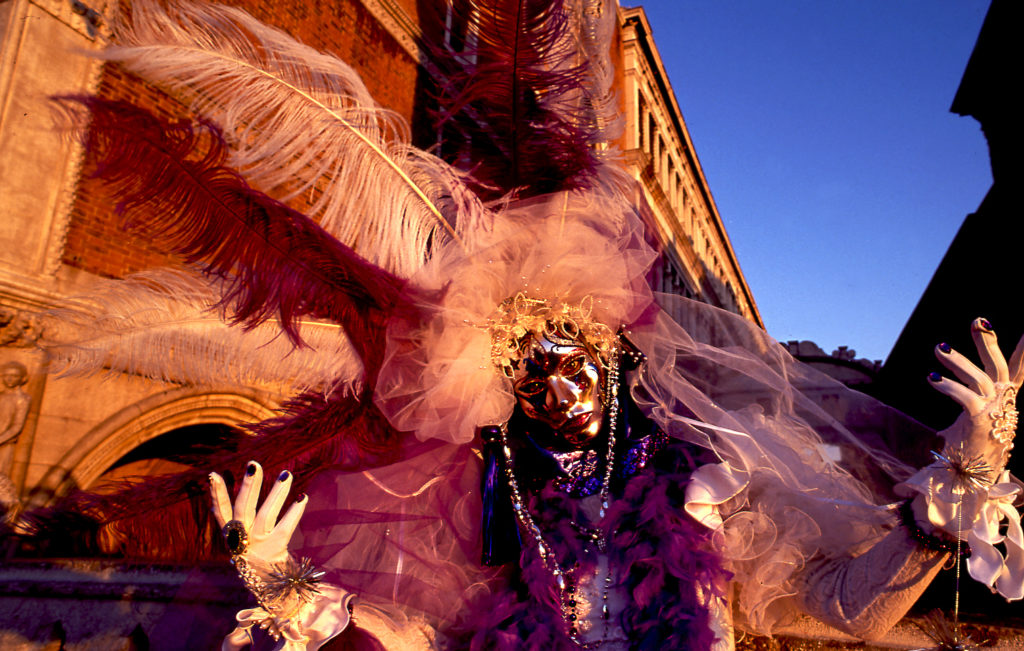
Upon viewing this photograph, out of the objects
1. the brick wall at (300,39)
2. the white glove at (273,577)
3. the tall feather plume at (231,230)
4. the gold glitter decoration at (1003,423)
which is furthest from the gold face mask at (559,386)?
the brick wall at (300,39)

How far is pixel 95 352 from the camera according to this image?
8.52 ft

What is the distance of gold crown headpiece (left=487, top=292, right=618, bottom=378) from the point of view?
212 cm

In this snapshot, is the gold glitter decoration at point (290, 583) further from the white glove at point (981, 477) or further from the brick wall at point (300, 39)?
the white glove at point (981, 477)

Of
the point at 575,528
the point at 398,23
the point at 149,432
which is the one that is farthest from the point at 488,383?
the point at 398,23

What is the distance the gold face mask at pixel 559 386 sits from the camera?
81.6 inches

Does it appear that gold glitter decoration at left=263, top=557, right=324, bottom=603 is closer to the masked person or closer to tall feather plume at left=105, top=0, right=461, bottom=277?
the masked person

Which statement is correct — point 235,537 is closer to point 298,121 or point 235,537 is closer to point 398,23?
point 298,121

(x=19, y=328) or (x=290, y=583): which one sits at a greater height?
(x=19, y=328)

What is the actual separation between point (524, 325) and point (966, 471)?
1.27 meters

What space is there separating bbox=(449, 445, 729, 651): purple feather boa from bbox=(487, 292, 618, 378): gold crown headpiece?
1.67 feet

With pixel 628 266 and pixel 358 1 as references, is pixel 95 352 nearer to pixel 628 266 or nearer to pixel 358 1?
pixel 628 266

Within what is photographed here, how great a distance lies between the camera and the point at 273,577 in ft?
5.44

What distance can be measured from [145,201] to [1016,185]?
4951 mm

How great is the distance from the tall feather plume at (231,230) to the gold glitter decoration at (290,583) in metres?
0.72
